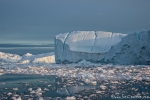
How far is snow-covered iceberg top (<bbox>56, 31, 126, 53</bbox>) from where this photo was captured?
831 inches

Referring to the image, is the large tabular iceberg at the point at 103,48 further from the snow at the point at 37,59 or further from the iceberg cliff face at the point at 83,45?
the snow at the point at 37,59

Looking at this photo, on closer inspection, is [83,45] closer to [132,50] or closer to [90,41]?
[90,41]

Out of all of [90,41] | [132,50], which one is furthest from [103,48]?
[132,50]

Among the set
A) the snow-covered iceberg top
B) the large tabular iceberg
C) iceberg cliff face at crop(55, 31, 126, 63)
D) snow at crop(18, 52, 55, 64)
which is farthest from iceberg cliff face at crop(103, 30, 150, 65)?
snow at crop(18, 52, 55, 64)

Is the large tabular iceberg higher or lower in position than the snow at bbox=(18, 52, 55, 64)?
higher

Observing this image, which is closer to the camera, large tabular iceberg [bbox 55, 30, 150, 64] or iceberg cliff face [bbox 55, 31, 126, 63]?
large tabular iceberg [bbox 55, 30, 150, 64]

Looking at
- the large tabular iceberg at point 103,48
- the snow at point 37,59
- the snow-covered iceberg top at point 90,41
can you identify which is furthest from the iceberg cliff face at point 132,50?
the snow at point 37,59

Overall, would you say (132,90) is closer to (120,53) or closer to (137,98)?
(137,98)

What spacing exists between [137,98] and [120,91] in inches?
44.6

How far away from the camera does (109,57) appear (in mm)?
19453

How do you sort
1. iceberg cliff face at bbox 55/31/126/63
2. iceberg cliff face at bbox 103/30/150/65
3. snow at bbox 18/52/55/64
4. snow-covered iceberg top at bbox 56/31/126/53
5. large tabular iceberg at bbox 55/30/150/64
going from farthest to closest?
snow at bbox 18/52/55/64 → snow-covered iceberg top at bbox 56/31/126/53 → iceberg cliff face at bbox 55/31/126/63 → large tabular iceberg at bbox 55/30/150/64 → iceberg cliff face at bbox 103/30/150/65

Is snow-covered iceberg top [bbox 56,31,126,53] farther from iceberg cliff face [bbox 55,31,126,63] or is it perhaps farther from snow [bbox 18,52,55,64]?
snow [bbox 18,52,55,64]

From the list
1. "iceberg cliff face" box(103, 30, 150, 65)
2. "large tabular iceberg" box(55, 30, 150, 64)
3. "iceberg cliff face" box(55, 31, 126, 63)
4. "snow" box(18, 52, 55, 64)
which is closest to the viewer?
"iceberg cliff face" box(103, 30, 150, 65)

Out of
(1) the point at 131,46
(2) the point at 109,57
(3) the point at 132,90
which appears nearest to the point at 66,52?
(2) the point at 109,57
